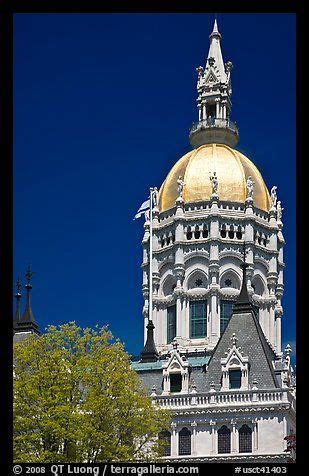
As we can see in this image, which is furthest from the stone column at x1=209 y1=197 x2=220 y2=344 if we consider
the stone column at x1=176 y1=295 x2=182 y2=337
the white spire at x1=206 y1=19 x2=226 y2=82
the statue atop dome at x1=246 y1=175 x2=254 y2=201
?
A: the white spire at x1=206 y1=19 x2=226 y2=82

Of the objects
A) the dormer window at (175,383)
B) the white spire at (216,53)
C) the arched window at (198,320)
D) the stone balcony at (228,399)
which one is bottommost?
the stone balcony at (228,399)

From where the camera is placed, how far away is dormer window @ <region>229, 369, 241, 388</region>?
73.4 m

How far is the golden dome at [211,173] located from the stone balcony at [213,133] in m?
1.66

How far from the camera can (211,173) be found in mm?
109500

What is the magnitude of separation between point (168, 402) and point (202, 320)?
2995cm

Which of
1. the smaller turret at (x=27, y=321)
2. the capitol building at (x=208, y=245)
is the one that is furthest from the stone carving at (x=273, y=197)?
the smaller turret at (x=27, y=321)

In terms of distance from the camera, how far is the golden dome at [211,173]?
10888 centimetres

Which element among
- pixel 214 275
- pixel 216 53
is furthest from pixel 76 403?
pixel 216 53

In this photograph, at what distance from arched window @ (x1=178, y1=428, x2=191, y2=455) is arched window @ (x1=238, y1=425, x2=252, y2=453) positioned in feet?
11.3

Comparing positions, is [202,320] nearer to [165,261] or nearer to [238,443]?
[165,261]

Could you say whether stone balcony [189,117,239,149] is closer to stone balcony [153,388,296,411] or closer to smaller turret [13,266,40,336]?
smaller turret [13,266,40,336]

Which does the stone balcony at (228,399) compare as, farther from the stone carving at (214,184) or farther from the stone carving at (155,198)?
the stone carving at (155,198)
